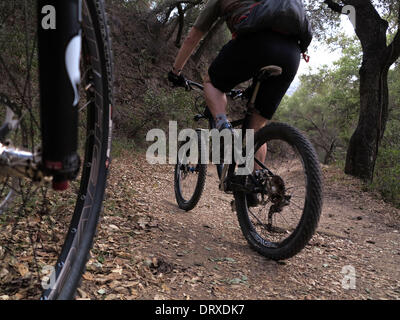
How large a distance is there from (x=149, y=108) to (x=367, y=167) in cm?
573

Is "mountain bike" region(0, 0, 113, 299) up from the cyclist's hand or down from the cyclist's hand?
down

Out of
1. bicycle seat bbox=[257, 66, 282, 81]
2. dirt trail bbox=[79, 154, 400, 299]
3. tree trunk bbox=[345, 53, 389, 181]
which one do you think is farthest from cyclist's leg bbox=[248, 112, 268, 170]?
tree trunk bbox=[345, 53, 389, 181]

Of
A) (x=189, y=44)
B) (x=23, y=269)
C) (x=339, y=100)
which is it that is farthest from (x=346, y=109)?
(x=23, y=269)

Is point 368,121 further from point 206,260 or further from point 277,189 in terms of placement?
point 206,260

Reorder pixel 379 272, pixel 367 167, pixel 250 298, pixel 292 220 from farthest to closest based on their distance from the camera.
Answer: pixel 367 167 < pixel 379 272 < pixel 292 220 < pixel 250 298

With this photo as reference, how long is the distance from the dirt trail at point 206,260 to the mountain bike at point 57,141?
0.25 meters

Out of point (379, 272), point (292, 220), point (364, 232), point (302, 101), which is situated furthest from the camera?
point (302, 101)

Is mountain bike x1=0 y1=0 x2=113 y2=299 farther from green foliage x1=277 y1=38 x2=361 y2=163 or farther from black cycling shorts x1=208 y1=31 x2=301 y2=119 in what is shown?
green foliage x1=277 y1=38 x2=361 y2=163

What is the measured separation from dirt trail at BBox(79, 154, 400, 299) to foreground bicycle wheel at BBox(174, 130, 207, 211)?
0.13m

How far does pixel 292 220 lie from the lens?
6.75 feet

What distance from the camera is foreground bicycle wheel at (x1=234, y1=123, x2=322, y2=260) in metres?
1.80
